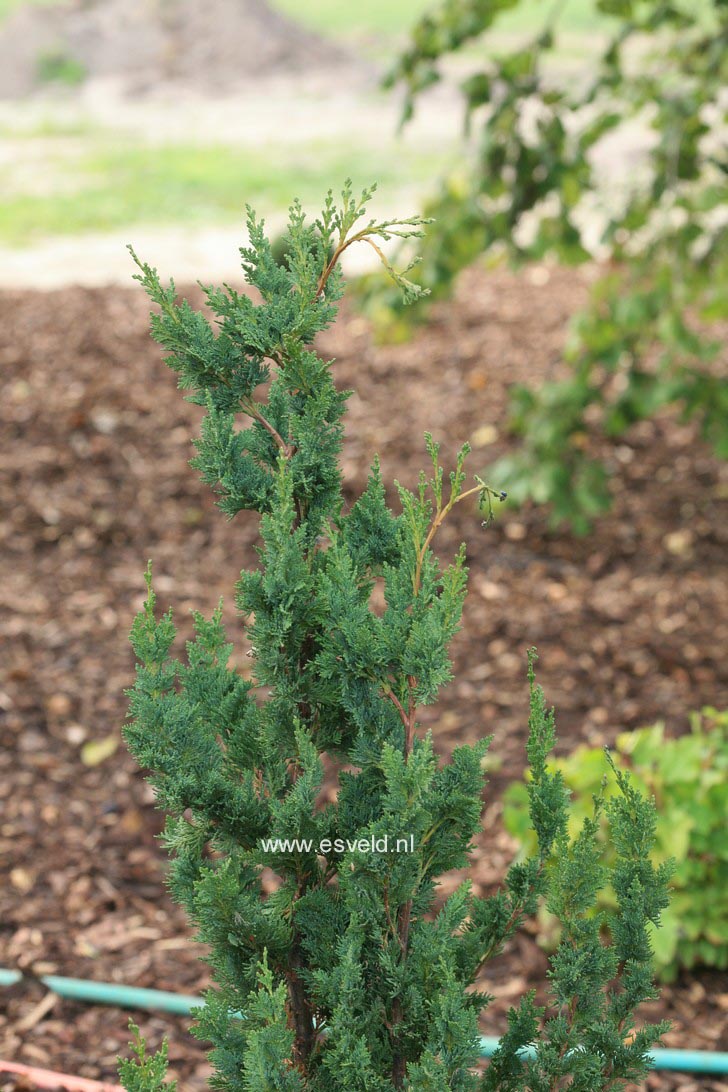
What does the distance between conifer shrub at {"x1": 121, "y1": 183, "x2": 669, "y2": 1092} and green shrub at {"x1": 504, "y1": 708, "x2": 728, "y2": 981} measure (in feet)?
4.13

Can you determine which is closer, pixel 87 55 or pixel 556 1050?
pixel 556 1050

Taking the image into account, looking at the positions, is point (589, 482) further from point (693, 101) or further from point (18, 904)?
point (18, 904)

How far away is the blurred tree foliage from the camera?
3.98 m

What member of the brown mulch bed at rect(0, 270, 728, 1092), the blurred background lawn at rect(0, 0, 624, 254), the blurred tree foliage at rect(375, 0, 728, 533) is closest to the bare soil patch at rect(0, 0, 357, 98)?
the blurred background lawn at rect(0, 0, 624, 254)

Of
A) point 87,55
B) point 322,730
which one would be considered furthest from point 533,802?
point 87,55

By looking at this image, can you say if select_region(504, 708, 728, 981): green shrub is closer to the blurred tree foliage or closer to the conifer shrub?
the conifer shrub

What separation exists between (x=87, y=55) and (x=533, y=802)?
19750 mm

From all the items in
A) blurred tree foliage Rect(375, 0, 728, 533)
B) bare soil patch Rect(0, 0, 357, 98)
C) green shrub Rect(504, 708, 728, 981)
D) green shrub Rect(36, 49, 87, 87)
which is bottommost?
green shrub Rect(504, 708, 728, 981)

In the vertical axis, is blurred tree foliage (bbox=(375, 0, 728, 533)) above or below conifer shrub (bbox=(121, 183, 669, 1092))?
above

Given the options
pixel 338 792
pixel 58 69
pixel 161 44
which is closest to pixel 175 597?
pixel 338 792

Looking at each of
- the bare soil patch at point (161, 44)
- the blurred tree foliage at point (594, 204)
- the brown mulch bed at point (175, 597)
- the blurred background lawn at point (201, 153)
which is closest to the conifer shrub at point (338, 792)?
the brown mulch bed at point (175, 597)

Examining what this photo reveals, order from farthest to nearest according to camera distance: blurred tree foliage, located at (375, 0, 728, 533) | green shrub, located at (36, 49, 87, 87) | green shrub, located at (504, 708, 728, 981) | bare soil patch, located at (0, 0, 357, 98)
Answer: bare soil patch, located at (0, 0, 357, 98) → green shrub, located at (36, 49, 87, 87) → blurred tree foliage, located at (375, 0, 728, 533) → green shrub, located at (504, 708, 728, 981)

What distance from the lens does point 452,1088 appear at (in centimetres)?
143

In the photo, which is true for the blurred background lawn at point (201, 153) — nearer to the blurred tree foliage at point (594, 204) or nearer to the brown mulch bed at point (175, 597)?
the brown mulch bed at point (175, 597)
